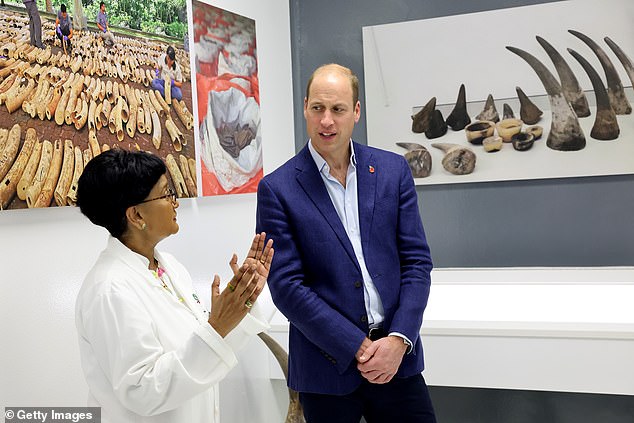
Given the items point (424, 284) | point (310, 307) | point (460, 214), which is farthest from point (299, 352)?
point (460, 214)

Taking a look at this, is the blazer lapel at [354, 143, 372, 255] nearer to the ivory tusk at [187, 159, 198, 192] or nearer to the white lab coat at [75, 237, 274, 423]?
the white lab coat at [75, 237, 274, 423]

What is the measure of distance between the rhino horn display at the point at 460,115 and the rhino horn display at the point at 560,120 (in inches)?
14.4

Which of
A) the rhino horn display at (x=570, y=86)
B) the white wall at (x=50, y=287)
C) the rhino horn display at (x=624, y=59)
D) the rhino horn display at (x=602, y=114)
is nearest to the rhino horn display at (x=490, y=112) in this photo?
the rhino horn display at (x=570, y=86)

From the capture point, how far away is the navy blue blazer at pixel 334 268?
1.95 meters

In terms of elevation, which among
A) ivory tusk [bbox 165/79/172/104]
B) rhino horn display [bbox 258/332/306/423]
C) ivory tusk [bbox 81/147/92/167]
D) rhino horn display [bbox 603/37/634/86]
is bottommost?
rhino horn display [bbox 258/332/306/423]

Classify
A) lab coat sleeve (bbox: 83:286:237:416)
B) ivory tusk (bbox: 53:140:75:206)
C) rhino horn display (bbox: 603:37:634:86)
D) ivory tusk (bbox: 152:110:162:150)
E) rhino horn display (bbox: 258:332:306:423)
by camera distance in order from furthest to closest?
rhino horn display (bbox: 603:37:634:86) → rhino horn display (bbox: 258:332:306:423) → ivory tusk (bbox: 152:110:162:150) → ivory tusk (bbox: 53:140:75:206) → lab coat sleeve (bbox: 83:286:237:416)

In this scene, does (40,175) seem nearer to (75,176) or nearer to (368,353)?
(75,176)

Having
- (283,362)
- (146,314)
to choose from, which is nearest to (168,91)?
(283,362)

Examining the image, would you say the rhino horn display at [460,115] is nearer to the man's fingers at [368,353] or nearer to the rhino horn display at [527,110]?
the rhino horn display at [527,110]

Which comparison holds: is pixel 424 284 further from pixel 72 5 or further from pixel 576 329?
pixel 72 5

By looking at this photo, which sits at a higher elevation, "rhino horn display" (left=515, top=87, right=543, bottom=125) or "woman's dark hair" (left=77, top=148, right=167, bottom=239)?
"rhino horn display" (left=515, top=87, right=543, bottom=125)

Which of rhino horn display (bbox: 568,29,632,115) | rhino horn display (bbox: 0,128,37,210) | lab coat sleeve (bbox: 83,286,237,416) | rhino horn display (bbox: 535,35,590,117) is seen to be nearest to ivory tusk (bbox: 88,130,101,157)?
rhino horn display (bbox: 0,128,37,210)

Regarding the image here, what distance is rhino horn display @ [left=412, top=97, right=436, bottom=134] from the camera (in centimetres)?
356

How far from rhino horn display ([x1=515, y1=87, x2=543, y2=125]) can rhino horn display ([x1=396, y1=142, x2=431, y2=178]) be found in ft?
1.66
